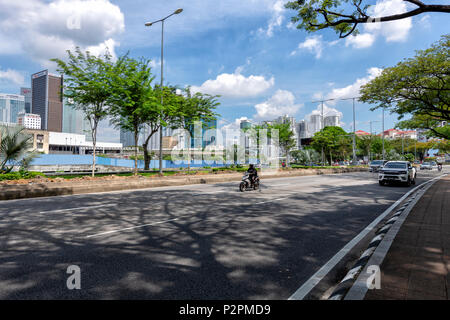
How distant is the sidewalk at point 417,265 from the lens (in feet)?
10.1

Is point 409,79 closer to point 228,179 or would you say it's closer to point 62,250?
point 228,179

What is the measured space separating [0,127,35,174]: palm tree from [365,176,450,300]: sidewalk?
56.9 ft

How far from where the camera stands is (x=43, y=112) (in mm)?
185875

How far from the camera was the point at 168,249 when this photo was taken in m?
4.73

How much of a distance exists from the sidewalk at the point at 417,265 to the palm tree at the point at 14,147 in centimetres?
1734

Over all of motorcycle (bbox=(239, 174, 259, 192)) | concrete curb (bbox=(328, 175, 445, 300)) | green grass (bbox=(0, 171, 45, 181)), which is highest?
green grass (bbox=(0, 171, 45, 181))

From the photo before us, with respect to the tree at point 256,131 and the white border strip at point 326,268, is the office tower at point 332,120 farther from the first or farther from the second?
the white border strip at point 326,268

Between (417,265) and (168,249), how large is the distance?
3841mm

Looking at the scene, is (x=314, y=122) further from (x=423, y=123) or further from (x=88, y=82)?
(x=88, y=82)

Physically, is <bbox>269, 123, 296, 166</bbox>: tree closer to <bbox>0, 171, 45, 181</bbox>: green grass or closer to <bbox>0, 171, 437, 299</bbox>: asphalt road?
<bbox>0, 171, 45, 181</bbox>: green grass

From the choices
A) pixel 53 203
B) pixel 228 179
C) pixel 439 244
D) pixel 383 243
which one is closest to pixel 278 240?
pixel 383 243

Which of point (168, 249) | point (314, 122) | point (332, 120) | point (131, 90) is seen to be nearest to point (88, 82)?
point (131, 90)

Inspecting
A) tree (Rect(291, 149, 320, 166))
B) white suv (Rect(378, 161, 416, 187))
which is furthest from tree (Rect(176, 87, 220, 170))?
tree (Rect(291, 149, 320, 166))

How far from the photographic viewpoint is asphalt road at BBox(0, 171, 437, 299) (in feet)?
10.9
